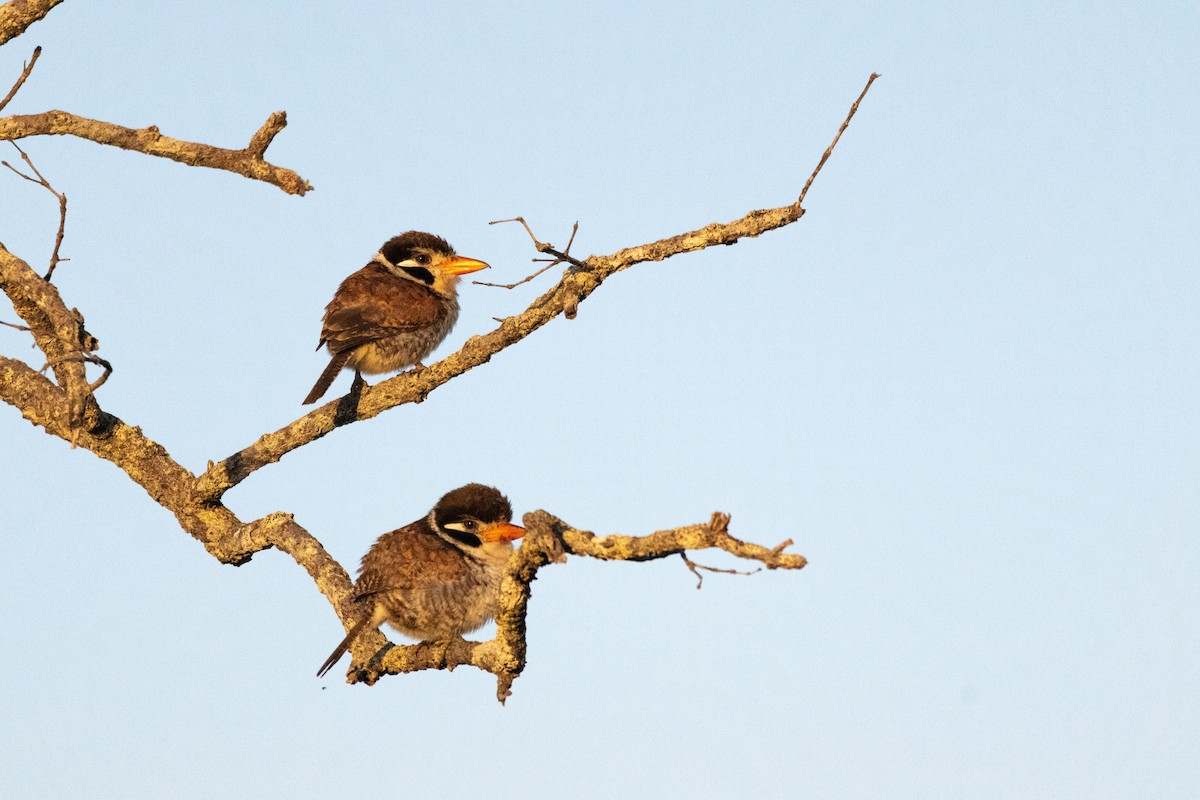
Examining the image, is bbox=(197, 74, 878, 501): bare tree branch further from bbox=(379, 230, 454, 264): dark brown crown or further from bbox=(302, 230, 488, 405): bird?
bbox=(379, 230, 454, 264): dark brown crown

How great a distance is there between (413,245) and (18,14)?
367 cm

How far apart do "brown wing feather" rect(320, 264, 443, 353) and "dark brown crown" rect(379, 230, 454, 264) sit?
1.03 feet

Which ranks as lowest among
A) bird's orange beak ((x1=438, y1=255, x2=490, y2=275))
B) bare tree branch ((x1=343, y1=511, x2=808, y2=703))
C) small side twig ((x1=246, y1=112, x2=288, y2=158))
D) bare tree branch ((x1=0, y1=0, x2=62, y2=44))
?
bare tree branch ((x1=343, y1=511, x2=808, y2=703))

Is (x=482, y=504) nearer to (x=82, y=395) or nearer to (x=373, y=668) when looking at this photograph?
(x=373, y=668)

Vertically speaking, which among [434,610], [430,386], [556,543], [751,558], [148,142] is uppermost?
[148,142]

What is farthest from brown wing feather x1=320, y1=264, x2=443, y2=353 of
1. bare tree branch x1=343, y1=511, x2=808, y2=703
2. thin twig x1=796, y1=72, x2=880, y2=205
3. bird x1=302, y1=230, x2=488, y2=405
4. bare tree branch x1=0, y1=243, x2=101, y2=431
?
thin twig x1=796, y1=72, x2=880, y2=205

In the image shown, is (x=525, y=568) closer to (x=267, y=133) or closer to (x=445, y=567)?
(x=267, y=133)

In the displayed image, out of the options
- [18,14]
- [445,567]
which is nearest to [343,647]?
[445,567]

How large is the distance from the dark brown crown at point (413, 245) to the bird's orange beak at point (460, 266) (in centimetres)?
15

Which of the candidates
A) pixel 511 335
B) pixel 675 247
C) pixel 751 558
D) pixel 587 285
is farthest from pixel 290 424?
pixel 751 558

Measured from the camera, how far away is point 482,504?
7566 mm

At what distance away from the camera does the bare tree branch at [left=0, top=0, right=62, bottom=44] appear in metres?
6.24

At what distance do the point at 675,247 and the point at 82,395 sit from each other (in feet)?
9.22

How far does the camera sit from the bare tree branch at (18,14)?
20.5ft
